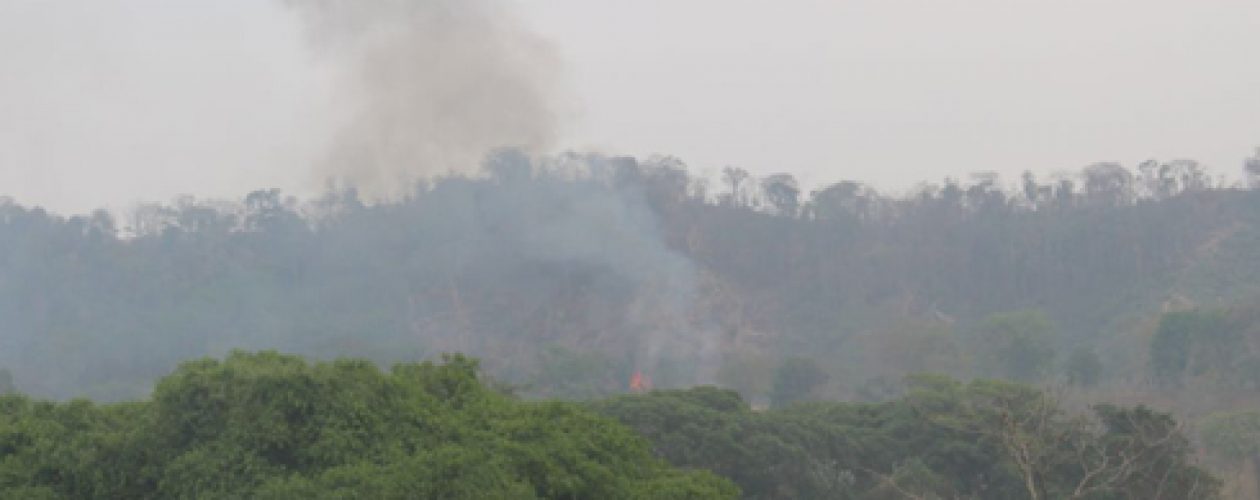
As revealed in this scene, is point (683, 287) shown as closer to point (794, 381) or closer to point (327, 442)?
point (794, 381)

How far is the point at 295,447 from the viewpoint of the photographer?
1304 cm

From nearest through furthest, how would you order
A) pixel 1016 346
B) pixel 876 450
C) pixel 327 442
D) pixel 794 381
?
pixel 327 442 → pixel 876 450 → pixel 794 381 → pixel 1016 346

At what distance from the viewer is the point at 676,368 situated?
222 feet

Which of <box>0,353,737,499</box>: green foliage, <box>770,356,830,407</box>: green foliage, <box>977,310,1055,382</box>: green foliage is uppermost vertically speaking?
<box>0,353,737,499</box>: green foliage

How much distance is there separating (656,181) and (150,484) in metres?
68.5

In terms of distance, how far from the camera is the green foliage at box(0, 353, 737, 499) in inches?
488

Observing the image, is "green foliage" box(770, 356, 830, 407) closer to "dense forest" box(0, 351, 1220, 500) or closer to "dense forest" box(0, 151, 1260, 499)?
"dense forest" box(0, 151, 1260, 499)

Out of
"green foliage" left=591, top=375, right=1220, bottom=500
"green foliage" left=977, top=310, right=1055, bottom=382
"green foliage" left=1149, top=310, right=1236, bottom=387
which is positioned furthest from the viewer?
"green foliage" left=977, top=310, right=1055, bottom=382

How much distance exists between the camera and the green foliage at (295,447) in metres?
12.4

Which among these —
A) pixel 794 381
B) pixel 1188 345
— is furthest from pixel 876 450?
pixel 1188 345

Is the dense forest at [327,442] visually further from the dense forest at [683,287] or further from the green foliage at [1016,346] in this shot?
the green foliage at [1016,346]

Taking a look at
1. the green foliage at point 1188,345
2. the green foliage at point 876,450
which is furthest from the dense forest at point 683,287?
the green foliage at point 876,450

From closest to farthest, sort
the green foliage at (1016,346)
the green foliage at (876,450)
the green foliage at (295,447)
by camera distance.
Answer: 1. the green foliage at (295,447)
2. the green foliage at (876,450)
3. the green foliage at (1016,346)

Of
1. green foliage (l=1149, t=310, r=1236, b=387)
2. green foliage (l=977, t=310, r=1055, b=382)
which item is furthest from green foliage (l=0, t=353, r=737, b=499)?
green foliage (l=977, t=310, r=1055, b=382)
